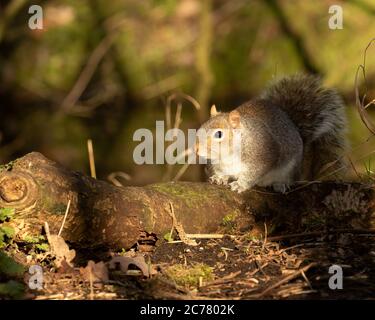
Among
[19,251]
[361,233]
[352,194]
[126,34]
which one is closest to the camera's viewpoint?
[19,251]

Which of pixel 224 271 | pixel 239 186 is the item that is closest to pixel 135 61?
pixel 239 186

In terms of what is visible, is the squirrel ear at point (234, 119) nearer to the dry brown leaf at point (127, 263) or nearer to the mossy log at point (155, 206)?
the mossy log at point (155, 206)

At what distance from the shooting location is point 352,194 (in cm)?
253

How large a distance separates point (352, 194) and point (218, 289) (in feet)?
2.76

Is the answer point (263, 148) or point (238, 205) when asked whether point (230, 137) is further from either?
point (238, 205)

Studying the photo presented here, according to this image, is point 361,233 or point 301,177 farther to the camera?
point 301,177

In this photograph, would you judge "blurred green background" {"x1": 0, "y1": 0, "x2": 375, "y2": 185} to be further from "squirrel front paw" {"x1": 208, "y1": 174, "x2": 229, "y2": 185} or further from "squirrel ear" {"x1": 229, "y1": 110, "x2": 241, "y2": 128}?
"squirrel ear" {"x1": 229, "y1": 110, "x2": 241, "y2": 128}

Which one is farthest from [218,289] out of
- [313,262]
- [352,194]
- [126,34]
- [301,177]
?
[126,34]

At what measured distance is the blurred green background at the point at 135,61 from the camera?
576 cm

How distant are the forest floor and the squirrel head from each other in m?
0.58

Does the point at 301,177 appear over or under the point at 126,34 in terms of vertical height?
under

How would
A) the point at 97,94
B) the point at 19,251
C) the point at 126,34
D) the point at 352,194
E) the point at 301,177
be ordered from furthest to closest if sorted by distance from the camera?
the point at 126,34 → the point at 97,94 → the point at 301,177 → the point at 352,194 → the point at 19,251

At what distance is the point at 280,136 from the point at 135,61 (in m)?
4.06

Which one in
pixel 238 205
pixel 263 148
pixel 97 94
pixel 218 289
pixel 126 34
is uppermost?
pixel 126 34
